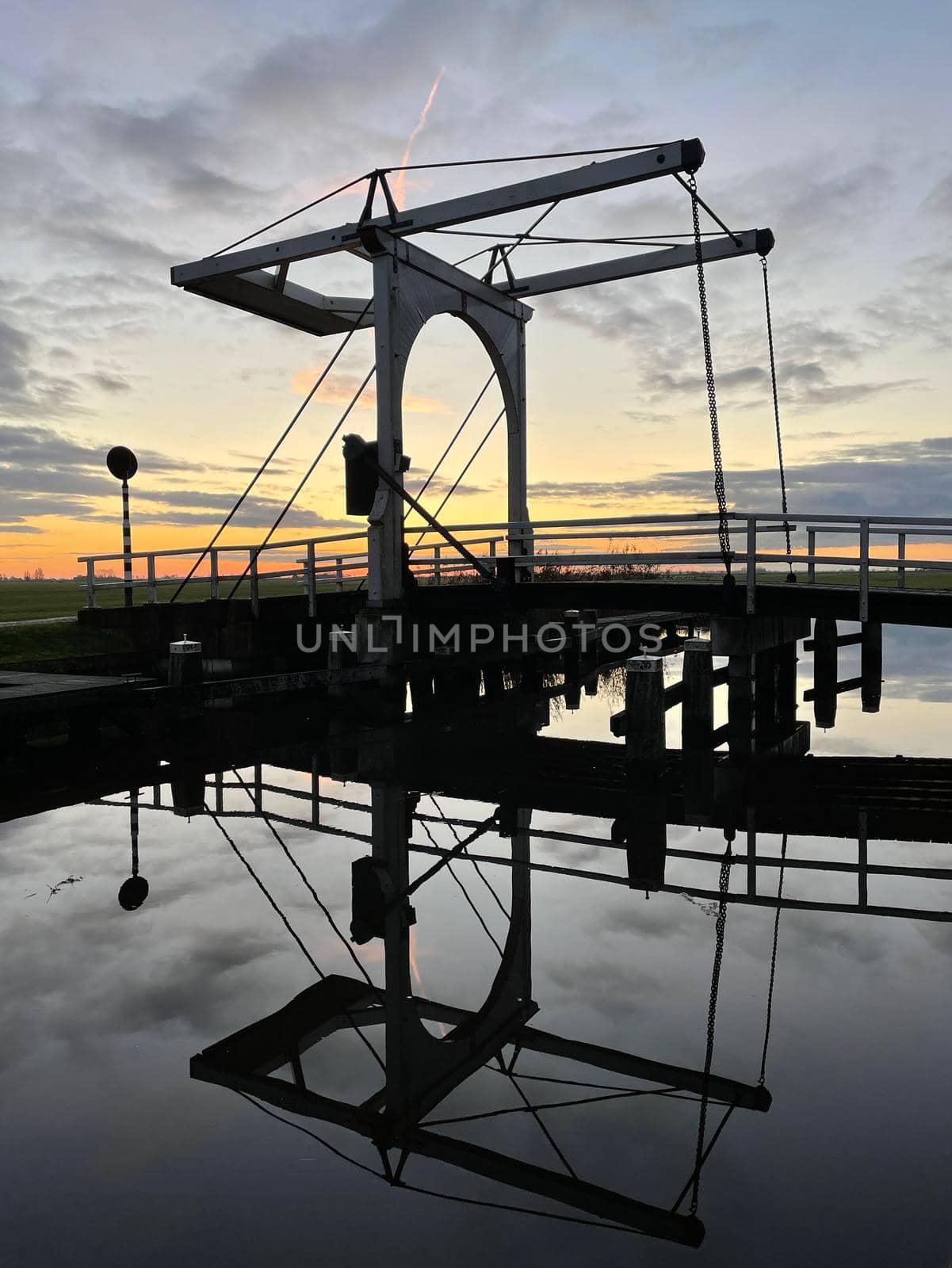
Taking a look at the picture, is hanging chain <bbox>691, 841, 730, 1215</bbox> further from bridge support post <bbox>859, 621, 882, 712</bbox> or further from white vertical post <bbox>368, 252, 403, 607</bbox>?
bridge support post <bbox>859, 621, 882, 712</bbox>

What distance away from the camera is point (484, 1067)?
3762 mm

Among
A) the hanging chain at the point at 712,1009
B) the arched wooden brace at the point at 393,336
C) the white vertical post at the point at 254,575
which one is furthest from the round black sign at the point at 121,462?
the hanging chain at the point at 712,1009

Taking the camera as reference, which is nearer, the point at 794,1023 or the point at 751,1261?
the point at 751,1261

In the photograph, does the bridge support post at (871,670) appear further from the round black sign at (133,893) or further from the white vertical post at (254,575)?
the round black sign at (133,893)

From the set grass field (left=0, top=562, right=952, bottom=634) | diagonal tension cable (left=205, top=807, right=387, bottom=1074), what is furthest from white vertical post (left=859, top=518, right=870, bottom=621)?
diagonal tension cable (left=205, top=807, right=387, bottom=1074)

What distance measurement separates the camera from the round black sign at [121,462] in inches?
727

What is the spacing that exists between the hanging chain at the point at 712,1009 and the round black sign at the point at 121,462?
1546 cm

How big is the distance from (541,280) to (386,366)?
398 centimetres

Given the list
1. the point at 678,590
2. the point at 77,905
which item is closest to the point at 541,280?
the point at 678,590

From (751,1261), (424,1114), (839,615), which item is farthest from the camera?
(839,615)

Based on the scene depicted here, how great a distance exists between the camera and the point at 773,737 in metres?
12.4

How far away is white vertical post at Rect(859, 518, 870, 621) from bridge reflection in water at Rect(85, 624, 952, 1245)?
1.59 metres

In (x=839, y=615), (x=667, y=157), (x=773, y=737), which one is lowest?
(x=773, y=737)

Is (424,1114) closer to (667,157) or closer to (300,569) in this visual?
(667,157)
